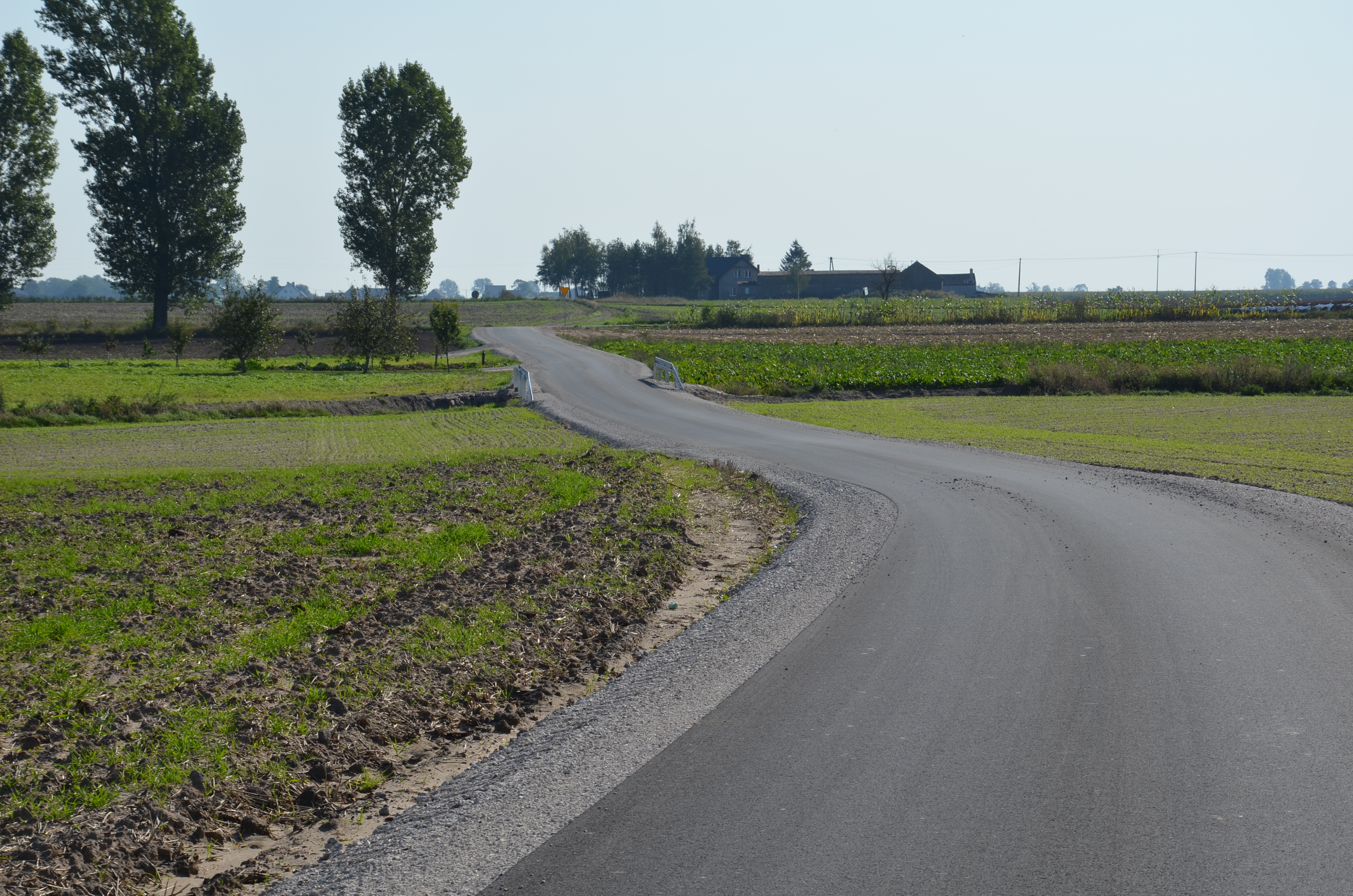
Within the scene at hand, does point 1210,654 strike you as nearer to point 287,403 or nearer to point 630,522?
point 630,522

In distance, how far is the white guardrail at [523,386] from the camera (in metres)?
35.6

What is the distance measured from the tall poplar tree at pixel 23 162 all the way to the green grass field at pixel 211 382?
10807 mm

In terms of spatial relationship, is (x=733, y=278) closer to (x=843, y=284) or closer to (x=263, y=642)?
(x=843, y=284)

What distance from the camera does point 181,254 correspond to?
63.1 metres

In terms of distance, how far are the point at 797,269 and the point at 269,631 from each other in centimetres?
15676

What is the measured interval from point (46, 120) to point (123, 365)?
19.9 metres

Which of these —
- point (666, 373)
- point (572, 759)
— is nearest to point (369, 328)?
point (666, 373)

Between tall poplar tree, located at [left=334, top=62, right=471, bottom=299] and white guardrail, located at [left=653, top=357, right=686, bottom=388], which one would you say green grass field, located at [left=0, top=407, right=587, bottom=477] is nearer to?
white guardrail, located at [left=653, top=357, right=686, bottom=388]

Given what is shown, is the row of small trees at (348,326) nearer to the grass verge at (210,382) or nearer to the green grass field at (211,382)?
the grass verge at (210,382)

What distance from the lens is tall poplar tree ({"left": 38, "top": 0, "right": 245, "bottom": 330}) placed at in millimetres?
59219

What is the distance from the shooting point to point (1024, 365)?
45531 mm

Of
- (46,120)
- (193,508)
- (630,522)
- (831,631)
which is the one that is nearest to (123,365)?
(46,120)

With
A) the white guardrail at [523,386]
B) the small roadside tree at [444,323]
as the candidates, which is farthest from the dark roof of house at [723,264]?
the white guardrail at [523,386]

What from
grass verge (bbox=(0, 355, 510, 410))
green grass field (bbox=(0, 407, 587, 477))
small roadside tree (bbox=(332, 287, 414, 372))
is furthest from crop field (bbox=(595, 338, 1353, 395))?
green grass field (bbox=(0, 407, 587, 477))
